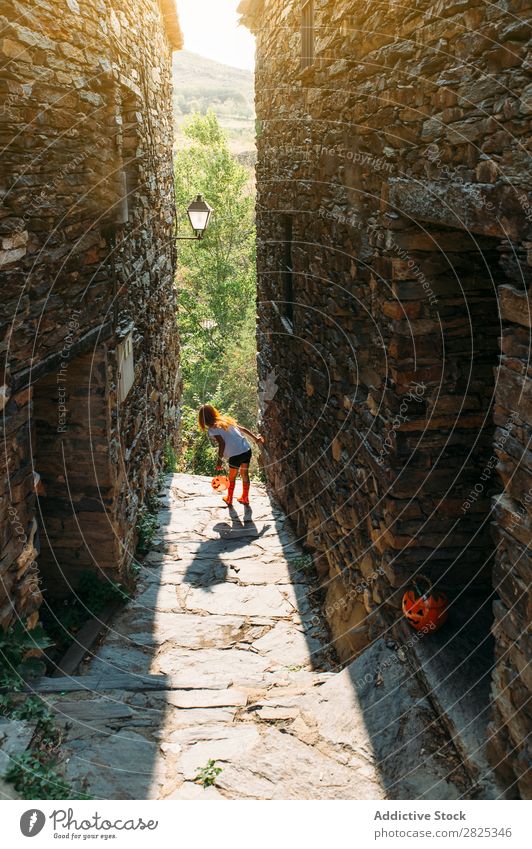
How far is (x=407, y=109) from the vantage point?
3.32m

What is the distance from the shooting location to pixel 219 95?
87.3 meters

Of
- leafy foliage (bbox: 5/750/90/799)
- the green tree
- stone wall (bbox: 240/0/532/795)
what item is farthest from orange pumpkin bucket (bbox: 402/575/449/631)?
the green tree

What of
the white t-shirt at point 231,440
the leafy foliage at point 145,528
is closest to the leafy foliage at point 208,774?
the leafy foliage at point 145,528

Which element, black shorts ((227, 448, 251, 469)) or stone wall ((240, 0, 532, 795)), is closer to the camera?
stone wall ((240, 0, 532, 795))

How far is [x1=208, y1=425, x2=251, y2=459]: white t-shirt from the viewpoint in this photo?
7.24m

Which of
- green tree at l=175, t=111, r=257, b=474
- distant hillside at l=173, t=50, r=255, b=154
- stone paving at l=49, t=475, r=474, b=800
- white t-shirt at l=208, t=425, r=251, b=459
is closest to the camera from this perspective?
stone paving at l=49, t=475, r=474, b=800

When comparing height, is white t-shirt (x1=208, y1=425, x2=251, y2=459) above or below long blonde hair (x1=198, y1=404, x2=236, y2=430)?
below

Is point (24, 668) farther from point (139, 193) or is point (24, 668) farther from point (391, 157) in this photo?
point (139, 193)

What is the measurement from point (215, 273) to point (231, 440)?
47.1 feet

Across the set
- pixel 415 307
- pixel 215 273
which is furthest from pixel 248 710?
pixel 215 273

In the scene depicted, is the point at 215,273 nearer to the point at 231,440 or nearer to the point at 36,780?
the point at 231,440

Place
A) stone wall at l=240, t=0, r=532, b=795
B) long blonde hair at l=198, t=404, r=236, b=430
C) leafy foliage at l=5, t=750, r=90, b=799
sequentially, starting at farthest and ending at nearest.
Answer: long blonde hair at l=198, t=404, r=236, b=430
leafy foliage at l=5, t=750, r=90, b=799
stone wall at l=240, t=0, r=532, b=795

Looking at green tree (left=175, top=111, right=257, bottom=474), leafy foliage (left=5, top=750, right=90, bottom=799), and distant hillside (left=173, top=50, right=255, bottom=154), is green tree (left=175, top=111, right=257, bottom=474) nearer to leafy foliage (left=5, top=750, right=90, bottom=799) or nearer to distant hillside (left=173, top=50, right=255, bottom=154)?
leafy foliage (left=5, top=750, right=90, bottom=799)

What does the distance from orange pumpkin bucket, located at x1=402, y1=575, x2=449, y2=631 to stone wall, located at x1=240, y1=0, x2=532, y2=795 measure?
5.7 inches
